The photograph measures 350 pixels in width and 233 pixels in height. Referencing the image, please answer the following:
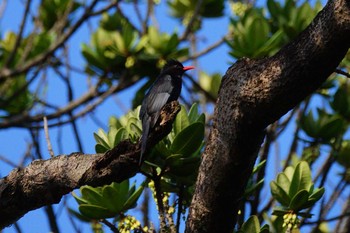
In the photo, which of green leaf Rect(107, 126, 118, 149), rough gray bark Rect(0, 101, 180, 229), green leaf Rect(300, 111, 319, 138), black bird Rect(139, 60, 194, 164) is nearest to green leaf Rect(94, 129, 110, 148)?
green leaf Rect(107, 126, 118, 149)

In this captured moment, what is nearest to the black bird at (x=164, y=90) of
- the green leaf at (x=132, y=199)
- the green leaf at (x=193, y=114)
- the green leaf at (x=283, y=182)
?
the green leaf at (x=193, y=114)

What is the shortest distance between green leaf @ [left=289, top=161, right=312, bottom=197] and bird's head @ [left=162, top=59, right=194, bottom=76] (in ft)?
6.47

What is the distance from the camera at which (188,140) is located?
3.70 metres

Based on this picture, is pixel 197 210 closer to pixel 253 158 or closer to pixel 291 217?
pixel 253 158

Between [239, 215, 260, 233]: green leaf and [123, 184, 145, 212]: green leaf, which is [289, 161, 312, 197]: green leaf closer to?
[239, 215, 260, 233]: green leaf

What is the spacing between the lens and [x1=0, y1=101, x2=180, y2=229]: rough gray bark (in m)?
3.20

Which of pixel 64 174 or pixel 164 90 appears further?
pixel 164 90

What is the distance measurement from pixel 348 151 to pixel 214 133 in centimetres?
311

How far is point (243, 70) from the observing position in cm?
291

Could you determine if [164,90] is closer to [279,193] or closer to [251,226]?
[279,193]

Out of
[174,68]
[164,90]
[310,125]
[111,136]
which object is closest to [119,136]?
[111,136]

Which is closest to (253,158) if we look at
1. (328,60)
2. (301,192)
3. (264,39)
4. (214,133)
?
(214,133)

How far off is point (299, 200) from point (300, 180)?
0.15m

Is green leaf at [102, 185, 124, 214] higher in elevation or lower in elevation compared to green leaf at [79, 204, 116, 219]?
higher
